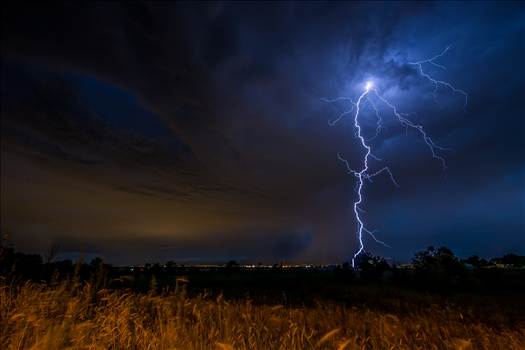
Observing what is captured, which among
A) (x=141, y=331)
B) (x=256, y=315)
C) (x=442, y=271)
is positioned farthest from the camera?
(x=442, y=271)

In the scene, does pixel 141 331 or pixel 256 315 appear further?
pixel 256 315

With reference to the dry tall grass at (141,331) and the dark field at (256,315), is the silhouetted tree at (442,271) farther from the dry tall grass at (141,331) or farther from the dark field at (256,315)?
the dry tall grass at (141,331)

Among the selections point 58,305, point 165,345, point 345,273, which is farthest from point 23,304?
point 345,273

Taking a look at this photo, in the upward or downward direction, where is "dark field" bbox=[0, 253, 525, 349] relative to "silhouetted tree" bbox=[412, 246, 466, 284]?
downward

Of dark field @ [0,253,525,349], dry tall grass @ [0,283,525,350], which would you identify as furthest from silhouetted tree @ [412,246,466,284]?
dry tall grass @ [0,283,525,350]

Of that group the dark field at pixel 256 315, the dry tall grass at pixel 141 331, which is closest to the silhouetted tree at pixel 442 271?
the dark field at pixel 256 315

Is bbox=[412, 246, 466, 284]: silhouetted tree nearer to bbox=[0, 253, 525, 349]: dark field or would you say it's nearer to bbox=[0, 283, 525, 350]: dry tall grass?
bbox=[0, 253, 525, 349]: dark field

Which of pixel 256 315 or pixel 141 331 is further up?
pixel 256 315

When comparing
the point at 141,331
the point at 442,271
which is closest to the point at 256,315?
the point at 141,331

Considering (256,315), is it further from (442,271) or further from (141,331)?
(442,271)

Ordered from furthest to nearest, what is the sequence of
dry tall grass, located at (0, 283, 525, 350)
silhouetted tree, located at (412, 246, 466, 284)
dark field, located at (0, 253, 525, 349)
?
silhouetted tree, located at (412, 246, 466, 284), dark field, located at (0, 253, 525, 349), dry tall grass, located at (0, 283, 525, 350)

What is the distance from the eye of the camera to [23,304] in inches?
242

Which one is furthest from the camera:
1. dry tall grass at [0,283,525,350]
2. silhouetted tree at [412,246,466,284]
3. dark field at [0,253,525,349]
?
silhouetted tree at [412,246,466,284]

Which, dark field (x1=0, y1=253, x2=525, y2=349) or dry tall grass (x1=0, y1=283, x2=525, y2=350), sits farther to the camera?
dark field (x1=0, y1=253, x2=525, y2=349)
